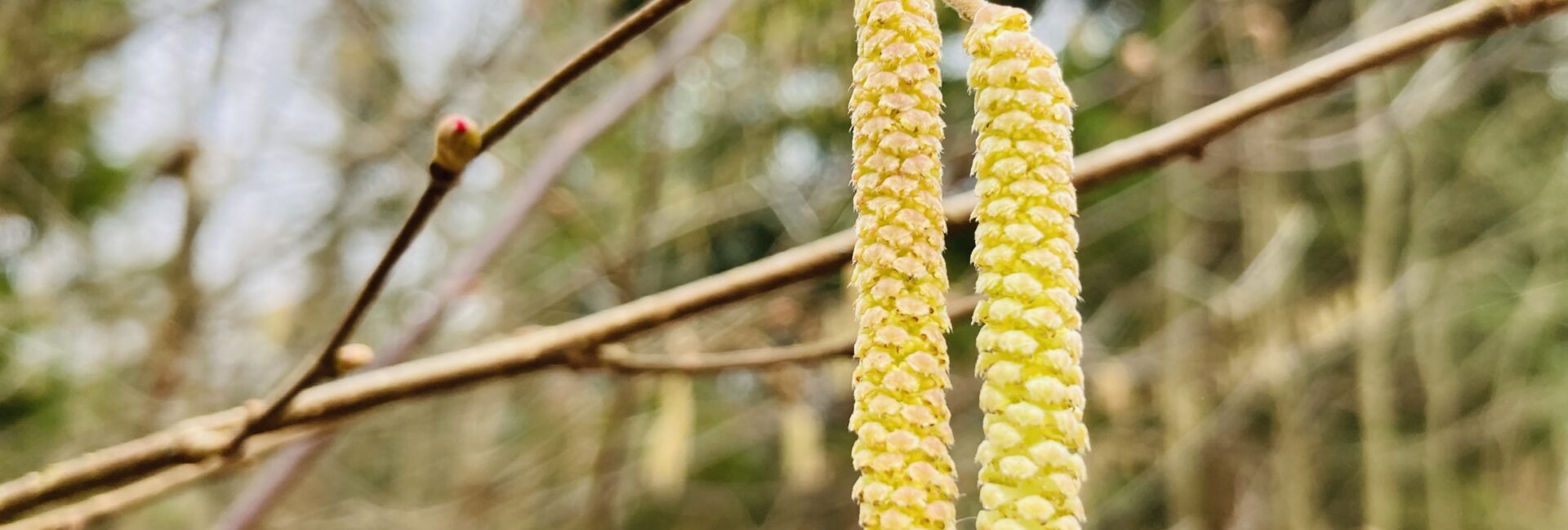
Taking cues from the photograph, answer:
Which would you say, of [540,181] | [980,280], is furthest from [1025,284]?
[540,181]

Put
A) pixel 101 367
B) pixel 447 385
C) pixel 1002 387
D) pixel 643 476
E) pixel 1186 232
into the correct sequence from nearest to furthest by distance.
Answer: pixel 1002 387 < pixel 447 385 < pixel 101 367 < pixel 1186 232 < pixel 643 476

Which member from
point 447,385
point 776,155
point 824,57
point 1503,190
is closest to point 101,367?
point 776,155

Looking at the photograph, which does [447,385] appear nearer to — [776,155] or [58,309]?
[776,155]

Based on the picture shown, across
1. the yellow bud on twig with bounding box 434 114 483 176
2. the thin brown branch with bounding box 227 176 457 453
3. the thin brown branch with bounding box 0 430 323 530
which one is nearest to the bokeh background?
the thin brown branch with bounding box 0 430 323 530

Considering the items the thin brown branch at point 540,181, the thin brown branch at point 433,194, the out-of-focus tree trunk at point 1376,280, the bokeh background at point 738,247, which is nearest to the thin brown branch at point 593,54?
the thin brown branch at point 433,194

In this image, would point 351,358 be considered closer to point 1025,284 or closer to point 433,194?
point 433,194

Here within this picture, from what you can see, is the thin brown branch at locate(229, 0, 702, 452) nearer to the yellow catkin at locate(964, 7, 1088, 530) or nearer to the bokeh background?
the yellow catkin at locate(964, 7, 1088, 530)

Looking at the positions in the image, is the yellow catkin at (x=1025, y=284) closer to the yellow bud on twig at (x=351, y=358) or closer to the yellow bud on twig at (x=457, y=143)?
the yellow bud on twig at (x=457, y=143)
